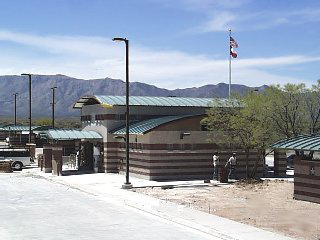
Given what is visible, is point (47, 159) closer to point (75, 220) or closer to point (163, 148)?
point (163, 148)

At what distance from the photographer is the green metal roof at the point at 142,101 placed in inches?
1674

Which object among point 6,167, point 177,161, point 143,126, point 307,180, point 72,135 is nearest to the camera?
point 307,180

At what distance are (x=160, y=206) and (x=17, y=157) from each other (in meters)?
27.8

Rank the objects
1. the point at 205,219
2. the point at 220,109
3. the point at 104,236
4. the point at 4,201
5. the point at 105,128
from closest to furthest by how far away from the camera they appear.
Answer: the point at 104,236 → the point at 205,219 → the point at 4,201 → the point at 220,109 → the point at 105,128

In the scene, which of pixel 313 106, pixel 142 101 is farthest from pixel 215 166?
pixel 142 101

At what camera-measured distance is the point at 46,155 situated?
148 feet

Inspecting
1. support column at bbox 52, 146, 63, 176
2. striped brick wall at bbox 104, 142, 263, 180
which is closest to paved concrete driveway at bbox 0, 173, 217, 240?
striped brick wall at bbox 104, 142, 263, 180

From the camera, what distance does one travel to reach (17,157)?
48.7 metres

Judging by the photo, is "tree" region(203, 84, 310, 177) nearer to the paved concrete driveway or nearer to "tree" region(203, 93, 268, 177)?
"tree" region(203, 93, 268, 177)

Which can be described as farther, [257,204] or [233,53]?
[233,53]

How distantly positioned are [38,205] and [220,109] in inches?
584

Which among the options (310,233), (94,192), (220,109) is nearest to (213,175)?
(220,109)

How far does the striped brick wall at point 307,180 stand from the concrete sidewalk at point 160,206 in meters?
6.13

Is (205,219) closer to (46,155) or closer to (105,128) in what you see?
(105,128)
